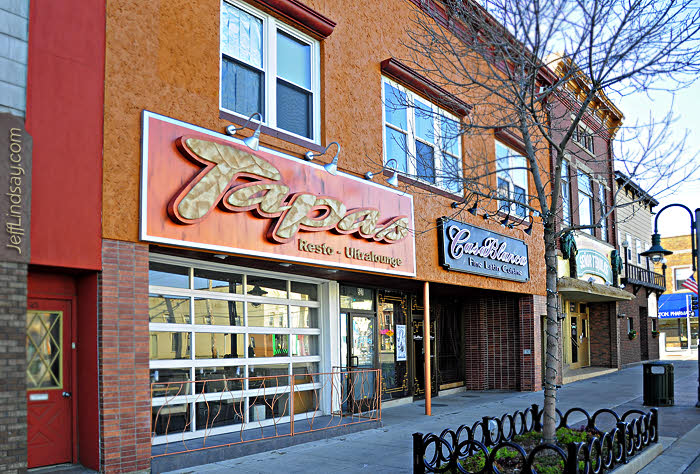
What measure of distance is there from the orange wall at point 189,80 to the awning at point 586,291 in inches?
419

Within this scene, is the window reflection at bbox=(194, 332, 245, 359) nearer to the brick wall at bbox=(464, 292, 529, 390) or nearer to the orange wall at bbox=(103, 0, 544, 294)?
the orange wall at bbox=(103, 0, 544, 294)

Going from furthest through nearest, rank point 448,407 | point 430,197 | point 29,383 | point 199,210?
1. point 448,407
2. point 430,197
3. point 199,210
4. point 29,383

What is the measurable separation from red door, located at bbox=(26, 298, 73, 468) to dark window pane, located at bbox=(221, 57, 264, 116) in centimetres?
392

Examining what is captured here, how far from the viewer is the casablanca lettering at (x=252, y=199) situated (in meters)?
8.27

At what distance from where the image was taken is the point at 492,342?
1895cm

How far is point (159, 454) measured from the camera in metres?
8.39

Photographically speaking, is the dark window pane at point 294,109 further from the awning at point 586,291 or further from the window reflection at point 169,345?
the awning at point 586,291

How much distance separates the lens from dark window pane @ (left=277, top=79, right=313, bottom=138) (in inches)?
415

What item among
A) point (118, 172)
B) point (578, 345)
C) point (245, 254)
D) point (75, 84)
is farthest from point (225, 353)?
point (578, 345)

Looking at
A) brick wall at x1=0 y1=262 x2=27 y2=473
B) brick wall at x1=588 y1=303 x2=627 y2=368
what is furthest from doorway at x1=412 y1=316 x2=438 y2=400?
brick wall at x1=588 y1=303 x2=627 y2=368

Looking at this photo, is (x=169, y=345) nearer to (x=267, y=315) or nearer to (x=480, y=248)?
(x=267, y=315)

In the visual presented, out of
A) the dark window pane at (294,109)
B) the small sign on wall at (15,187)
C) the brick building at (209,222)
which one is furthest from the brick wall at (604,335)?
the small sign on wall at (15,187)

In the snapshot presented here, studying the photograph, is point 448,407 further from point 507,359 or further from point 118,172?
point 118,172

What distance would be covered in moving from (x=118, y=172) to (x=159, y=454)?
3.84 m
